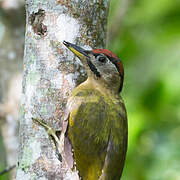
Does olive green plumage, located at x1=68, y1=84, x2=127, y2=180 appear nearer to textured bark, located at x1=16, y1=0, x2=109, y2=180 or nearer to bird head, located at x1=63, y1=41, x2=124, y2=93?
textured bark, located at x1=16, y1=0, x2=109, y2=180

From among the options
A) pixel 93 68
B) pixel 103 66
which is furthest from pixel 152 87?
pixel 93 68

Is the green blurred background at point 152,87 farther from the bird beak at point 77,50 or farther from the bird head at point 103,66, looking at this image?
the bird beak at point 77,50

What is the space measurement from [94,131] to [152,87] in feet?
8.53

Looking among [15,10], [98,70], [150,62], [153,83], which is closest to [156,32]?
[150,62]

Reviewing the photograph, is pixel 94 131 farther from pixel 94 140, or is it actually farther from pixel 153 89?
pixel 153 89

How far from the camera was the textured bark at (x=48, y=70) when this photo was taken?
13.2 ft

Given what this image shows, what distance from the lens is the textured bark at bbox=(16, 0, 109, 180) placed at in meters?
4.02

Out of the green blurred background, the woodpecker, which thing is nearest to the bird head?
the woodpecker

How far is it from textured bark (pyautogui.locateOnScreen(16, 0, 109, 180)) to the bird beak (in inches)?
2.5

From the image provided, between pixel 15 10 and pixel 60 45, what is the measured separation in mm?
2264

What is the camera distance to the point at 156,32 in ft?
27.5

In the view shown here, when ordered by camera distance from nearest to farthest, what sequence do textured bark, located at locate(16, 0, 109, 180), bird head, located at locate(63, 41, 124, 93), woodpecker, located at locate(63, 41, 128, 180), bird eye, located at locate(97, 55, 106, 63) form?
textured bark, located at locate(16, 0, 109, 180)
woodpecker, located at locate(63, 41, 128, 180)
bird head, located at locate(63, 41, 124, 93)
bird eye, located at locate(97, 55, 106, 63)

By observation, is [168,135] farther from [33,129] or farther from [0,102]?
[33,129]

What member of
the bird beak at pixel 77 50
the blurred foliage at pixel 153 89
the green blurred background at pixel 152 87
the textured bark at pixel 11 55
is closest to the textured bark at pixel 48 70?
the bird beak at pixel 77 50
